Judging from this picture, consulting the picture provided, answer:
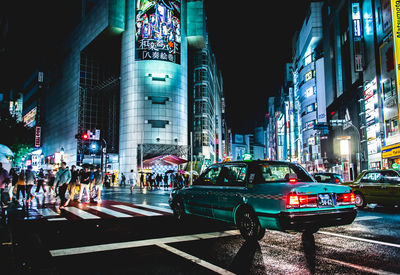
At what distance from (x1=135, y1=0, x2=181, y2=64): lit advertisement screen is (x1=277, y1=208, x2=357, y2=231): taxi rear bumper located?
49.5 meters

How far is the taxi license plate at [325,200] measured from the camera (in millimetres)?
5598

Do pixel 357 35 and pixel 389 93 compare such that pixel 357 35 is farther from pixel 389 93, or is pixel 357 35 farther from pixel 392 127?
pixel 392 127

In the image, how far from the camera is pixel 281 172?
662 centimetres

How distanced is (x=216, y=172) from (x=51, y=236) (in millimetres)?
3883

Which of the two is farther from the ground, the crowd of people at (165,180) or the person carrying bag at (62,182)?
the person carrying bag at (62,182)

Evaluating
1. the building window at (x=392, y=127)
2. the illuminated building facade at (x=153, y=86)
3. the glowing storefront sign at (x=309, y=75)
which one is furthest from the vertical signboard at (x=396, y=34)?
the glowing storefront sign at (x=309, y=75)

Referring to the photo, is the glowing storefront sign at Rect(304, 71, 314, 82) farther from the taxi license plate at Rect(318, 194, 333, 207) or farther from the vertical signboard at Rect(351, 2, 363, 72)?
the taxi license plate at Rect(318, 194, 333, 207)

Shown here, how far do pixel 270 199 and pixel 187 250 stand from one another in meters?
1.73

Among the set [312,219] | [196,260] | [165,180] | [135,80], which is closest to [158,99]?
[135,80]

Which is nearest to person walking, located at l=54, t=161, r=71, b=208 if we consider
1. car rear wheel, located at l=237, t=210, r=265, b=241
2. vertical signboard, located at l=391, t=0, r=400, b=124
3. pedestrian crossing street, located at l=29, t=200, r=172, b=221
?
pedestrian crossing street, located at l=29, t=200, r=172, b=221

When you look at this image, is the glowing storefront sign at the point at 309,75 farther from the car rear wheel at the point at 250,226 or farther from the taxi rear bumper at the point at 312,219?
the car rear wheel at the point at 250,226

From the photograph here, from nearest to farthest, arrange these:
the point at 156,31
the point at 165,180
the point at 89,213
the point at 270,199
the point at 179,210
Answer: the point at 270,199 < the point at 179,210 < the point at 89,213 < the point at 165,180 < the point at 156,31

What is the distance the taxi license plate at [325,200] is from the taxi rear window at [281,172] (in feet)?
2.44

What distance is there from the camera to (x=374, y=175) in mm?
12141
